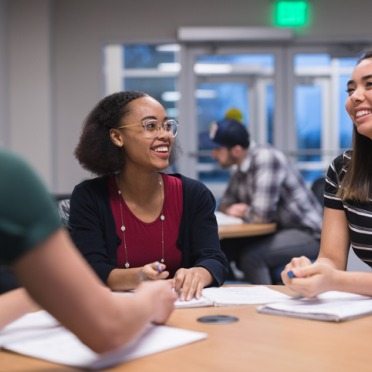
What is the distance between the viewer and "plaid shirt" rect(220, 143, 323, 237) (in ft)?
15.0

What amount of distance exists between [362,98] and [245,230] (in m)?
1.97

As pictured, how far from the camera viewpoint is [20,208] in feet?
2.98

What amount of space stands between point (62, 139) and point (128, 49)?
142 centimetres

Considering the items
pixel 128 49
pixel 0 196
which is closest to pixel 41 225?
pixel 0 196

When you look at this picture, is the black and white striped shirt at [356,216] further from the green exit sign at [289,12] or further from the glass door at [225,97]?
the green exit sign at [289,12]

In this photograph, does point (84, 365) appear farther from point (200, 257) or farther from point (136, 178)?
point (136, 178)

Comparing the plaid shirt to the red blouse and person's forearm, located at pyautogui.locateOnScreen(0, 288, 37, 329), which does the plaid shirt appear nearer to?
the red blouse

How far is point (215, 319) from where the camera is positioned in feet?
5.37

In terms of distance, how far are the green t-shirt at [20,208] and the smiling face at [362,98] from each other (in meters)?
1.55

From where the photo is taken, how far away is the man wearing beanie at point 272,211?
4.55m

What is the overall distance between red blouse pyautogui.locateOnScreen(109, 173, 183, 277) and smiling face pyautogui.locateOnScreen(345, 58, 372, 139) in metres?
0.71

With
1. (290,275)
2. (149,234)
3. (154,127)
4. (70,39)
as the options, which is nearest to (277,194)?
(154,127)

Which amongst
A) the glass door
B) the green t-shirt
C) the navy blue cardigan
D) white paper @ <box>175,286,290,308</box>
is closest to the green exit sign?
the glass door

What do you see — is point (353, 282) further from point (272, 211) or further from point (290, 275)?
point (272, 211)
